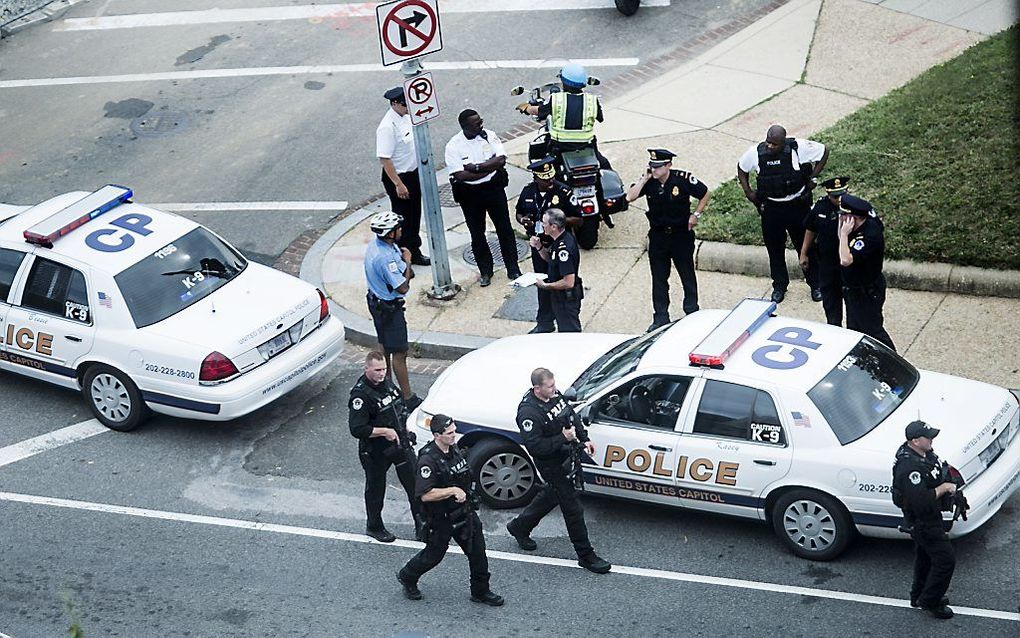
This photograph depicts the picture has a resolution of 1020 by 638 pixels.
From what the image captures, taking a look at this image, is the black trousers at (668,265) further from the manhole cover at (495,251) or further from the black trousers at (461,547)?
the black trousers at (461,547)

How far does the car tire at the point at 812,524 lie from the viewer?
28.4 ft

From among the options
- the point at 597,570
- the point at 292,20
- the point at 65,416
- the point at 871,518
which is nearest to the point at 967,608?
the point at 871,518

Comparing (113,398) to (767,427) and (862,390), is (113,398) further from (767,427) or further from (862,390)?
(862,390)

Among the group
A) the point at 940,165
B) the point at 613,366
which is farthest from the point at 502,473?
the point at 940,165

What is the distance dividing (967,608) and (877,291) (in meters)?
3.13

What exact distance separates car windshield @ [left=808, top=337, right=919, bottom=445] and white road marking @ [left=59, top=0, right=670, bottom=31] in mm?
11553

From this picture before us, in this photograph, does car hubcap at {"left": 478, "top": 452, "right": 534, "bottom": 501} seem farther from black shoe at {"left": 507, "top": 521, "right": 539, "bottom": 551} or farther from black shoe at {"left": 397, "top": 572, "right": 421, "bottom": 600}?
black shoe at {"left": 397, "top": 572, "right": 421, "bottom": 600}

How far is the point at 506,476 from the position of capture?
9789 millimetres

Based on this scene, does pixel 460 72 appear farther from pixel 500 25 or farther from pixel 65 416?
pixel 65 416

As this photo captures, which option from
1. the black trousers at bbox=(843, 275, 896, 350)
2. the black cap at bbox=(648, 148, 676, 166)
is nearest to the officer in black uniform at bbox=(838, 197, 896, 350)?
the black trousers at bbox=(843, 275, 896, 350)

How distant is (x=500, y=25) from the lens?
19.5 metres

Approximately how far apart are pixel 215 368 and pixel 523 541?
3158 millimetres

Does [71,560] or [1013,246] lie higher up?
[1013,246]

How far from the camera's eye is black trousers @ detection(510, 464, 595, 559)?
8922 millimetres
